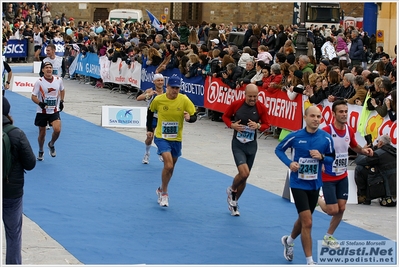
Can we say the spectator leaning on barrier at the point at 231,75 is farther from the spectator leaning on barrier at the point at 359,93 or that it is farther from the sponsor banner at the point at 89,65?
the sponsor banner at the point at 89,65

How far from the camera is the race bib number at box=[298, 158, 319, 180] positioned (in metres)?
10.1

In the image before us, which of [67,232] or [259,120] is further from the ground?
[259,120]

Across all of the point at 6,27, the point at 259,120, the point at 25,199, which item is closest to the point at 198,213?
the point at 259,120

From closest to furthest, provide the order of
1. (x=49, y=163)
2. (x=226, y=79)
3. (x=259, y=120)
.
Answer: (x=259, y=120) → (x=49, y=163) → (x=226, y=79)

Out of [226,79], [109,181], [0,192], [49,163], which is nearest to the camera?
[0,192]

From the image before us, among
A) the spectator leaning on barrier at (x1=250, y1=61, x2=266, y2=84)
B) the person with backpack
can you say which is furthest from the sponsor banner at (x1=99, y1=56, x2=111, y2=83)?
the person with backpack

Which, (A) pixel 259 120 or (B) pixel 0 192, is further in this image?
(A) pixel 259 120

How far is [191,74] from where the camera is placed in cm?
2353

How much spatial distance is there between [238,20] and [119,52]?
126 ft

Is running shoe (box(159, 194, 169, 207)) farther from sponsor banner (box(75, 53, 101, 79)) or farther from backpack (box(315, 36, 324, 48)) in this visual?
backpack (box(315, 36, 324, 48))

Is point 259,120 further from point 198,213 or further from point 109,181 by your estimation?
point 109,181

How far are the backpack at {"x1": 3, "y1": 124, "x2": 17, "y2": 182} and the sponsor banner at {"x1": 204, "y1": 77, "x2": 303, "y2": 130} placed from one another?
34.1 feet

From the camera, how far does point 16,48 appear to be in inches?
1581

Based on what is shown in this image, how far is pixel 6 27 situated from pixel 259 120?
31261 mm
